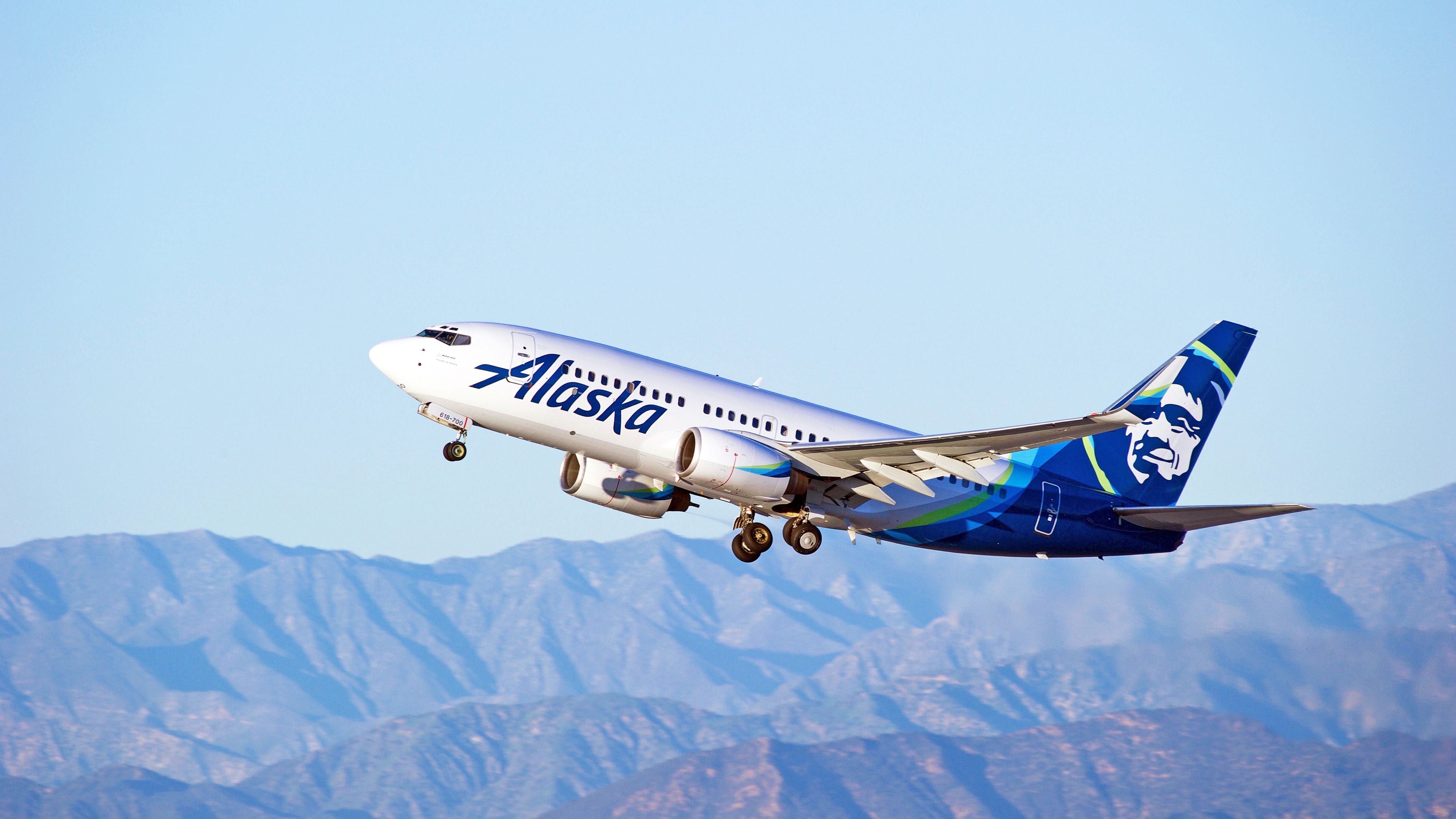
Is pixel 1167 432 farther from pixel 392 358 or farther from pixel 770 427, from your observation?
pixel 392 358

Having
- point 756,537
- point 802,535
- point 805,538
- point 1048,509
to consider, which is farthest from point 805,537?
point 1048,509

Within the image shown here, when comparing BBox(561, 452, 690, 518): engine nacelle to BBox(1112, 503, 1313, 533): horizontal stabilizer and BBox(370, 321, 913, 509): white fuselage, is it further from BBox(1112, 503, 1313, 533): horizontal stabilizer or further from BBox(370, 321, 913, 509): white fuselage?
BBox(1112, 503, 1313, 533): horizontal stabilizer

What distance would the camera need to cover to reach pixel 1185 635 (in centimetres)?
16650

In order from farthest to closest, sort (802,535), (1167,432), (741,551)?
1. (1167,432)
2. (741,551)
3. (802,535)

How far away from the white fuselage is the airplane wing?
7.28 ft

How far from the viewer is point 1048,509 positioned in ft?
169

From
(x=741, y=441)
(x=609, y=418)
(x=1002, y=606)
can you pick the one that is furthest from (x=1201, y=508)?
(x=1002, y=606)

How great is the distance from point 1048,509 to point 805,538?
8447mm

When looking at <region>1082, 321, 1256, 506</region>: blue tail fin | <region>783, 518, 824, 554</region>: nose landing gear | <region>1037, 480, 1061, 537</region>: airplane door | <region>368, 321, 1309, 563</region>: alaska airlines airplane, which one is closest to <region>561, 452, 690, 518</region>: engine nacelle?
<region>368, 321, 1309, 563</region>: alaska airlines airplane

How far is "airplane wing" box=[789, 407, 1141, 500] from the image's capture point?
41.9m

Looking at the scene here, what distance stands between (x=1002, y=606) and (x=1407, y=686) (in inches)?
1749

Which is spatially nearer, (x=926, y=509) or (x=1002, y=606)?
(x=926, y=509)

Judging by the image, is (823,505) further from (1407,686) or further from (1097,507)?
(1407,686)

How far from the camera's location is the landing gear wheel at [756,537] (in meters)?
48.3
